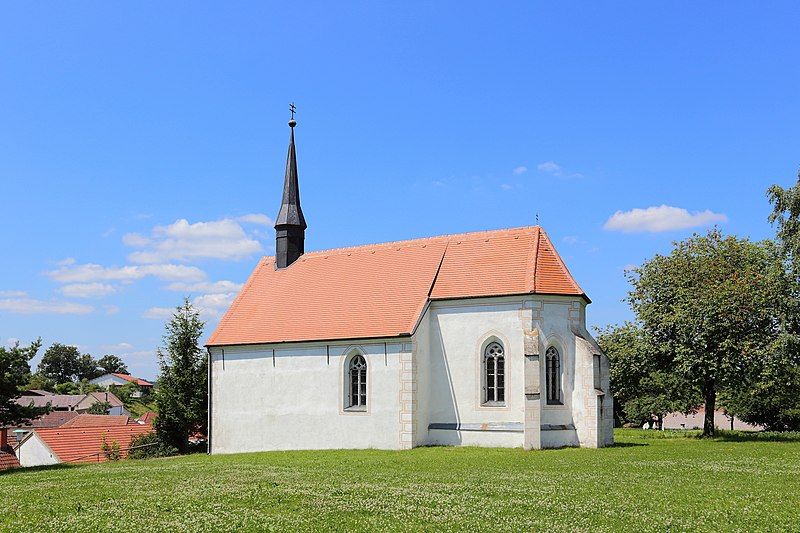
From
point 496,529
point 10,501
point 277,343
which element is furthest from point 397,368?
point 496,529

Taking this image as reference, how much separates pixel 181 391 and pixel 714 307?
27570mm

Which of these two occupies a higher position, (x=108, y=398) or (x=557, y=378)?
(x=557, y=378)

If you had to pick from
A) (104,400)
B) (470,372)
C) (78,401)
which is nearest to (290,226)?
(470,372)

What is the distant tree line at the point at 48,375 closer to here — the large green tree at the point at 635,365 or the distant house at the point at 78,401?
the distant house at the point at 78,401

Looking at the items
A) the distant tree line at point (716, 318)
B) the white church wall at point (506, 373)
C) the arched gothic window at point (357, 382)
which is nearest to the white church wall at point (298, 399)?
the arched gothic window at point (357, 382)

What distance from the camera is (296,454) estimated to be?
31703mm

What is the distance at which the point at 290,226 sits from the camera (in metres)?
40.8

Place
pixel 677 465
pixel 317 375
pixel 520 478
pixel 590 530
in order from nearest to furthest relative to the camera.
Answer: pixel 590 530 < pixel 520 478 < pixel 677 465 < pixel 317 375

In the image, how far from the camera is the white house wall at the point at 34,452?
151ft

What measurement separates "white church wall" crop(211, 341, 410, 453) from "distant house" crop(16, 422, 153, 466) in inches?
337

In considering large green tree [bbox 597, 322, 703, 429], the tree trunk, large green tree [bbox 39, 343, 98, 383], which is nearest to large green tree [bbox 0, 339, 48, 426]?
large green tree [bbox 597, 322, 703, 429]

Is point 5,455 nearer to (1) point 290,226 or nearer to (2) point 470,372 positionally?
(1) point 290,226

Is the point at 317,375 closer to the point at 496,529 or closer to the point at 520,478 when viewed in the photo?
the point at 520,478

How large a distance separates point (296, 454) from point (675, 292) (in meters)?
19.3
